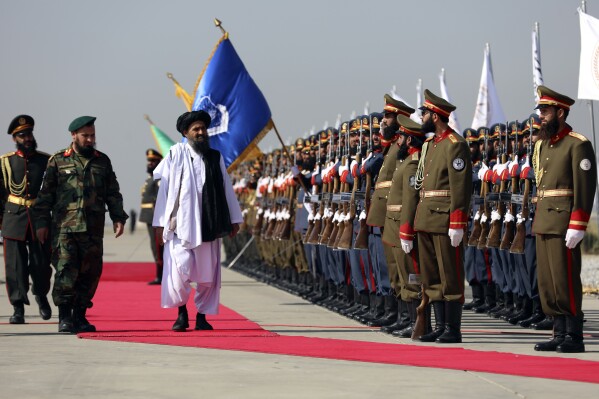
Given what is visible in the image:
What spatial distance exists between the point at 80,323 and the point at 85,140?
4.94ft

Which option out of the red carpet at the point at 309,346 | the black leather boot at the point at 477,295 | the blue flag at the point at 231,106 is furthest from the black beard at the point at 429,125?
the blue flag at the point at 231,106

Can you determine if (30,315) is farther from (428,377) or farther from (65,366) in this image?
(428,377)

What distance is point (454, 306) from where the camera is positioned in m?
10.8

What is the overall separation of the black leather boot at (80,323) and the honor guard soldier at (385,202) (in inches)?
97.0

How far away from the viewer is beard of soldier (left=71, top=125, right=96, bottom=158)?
11898 mm

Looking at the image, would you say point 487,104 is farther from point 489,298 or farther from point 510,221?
point 510,221

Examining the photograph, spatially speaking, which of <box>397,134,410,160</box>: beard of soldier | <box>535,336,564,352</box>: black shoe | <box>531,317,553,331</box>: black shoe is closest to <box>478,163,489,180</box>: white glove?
<box>531,317,553,331</box>: black shoe

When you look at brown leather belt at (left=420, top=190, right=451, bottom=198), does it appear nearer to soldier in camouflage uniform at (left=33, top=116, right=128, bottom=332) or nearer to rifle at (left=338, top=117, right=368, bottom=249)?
rifle at (left=338, top=117, right=368, bottom=249)

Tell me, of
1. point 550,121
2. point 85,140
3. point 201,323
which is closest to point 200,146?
point 85,140

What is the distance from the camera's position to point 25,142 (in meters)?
12.9

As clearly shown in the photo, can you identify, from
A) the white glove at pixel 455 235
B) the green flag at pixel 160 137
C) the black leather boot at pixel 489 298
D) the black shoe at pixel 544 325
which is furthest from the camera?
the green flag at pixel 160 137

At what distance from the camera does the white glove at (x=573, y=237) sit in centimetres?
981

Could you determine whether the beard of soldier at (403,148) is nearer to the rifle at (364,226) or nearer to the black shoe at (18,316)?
the rifle at (364,226)

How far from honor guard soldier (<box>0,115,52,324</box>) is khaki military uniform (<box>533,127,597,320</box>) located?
15.9 feet
